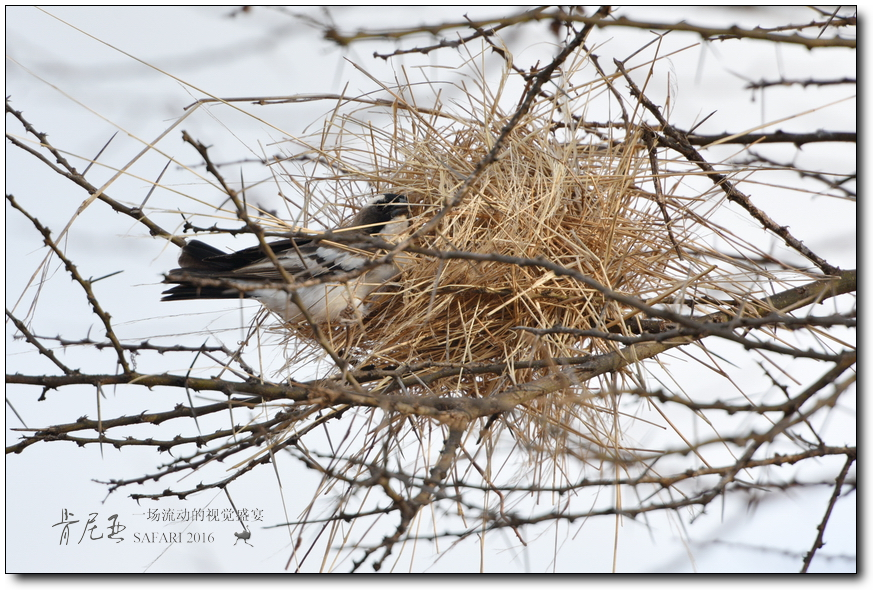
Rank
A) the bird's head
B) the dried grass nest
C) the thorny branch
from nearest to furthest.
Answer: the thorny branch
the dried grass nest
the bird's head

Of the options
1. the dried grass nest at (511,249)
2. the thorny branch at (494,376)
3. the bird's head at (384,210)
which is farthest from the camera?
the bird's head at (384,210)

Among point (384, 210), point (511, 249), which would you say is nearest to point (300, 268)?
point (384, 210)

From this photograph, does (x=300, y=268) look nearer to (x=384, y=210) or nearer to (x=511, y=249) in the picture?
(x=384, y=210)

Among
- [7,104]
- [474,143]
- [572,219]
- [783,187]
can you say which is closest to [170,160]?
[7,104]

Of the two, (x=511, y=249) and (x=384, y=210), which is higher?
(x=384, y=210)

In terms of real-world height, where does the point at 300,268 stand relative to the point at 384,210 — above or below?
below

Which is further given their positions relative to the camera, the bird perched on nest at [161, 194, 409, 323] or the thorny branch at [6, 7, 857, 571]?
the bird perched on nest at [161, 194, 409, 323]

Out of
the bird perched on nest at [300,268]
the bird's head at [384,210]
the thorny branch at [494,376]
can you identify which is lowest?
the thorny branch at [494,376]

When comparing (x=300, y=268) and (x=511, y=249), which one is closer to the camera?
(x=511, y=249)

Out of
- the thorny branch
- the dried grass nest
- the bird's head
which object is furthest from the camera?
the bird's head

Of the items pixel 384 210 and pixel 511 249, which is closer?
pixel 511 249

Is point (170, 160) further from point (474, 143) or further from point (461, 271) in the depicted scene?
point (474, 143)

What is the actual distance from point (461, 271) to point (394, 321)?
0.85 feet

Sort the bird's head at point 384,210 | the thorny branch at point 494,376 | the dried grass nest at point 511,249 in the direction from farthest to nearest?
the bird's head at point 384,210 < the dried grass nest at point 511,249 < the thorny branch at point 494,376
